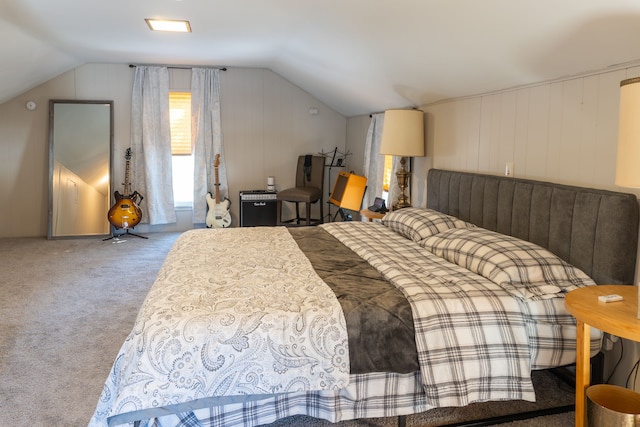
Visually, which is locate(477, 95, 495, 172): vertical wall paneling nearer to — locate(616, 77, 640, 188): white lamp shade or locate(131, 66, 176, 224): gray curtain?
locate(616, 77, 640, 188): white lamp shade

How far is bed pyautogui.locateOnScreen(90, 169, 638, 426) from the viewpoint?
1718mm

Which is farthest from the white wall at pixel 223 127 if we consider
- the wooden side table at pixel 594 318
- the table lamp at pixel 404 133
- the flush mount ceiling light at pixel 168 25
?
the wooden side table at pixel 594 318

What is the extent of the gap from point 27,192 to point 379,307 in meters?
5.55

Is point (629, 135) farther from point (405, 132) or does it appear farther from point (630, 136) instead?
point (405, 132)

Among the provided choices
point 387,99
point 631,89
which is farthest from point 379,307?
point 387,99

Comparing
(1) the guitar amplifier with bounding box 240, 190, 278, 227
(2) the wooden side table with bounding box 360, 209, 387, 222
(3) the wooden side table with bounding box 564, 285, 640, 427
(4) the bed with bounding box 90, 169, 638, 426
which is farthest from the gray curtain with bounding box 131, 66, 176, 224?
(3) the wooden side table with bounding box 564, 285, 640, 427

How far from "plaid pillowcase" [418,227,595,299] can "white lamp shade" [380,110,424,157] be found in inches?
60.8

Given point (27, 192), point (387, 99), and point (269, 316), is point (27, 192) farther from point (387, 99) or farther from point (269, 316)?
point (269, 316)

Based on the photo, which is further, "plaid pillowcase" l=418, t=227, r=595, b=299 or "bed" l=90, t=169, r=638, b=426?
"plaid pillowcase" l=418, t=227, r=595, b=299

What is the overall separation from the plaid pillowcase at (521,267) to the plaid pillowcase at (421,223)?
21.3 inches

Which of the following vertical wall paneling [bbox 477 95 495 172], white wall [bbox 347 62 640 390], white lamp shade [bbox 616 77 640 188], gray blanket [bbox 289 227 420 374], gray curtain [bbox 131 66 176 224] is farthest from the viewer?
gray curtain [bbox 131 66 176 224]

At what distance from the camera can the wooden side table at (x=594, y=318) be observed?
1560 mm

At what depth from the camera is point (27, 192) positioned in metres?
5.98

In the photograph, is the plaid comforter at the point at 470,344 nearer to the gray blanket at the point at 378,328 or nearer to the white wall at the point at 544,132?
the gray blanket at the point at 378,328
